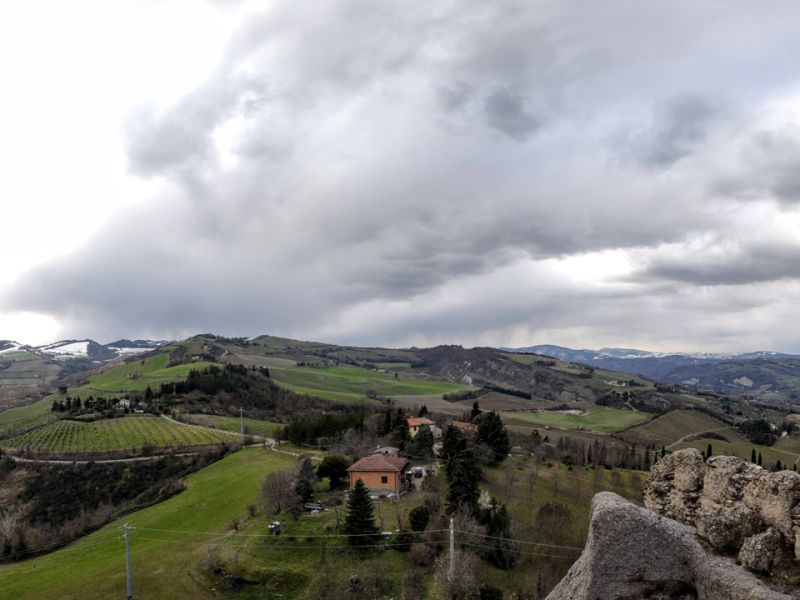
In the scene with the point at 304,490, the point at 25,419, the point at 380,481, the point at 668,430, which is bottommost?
the point at 668,430

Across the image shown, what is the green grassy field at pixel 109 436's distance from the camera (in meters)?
116

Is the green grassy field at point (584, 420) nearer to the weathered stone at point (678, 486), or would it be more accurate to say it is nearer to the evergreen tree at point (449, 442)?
the evergreen tree at point (449, 442)

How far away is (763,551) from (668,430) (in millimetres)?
188322

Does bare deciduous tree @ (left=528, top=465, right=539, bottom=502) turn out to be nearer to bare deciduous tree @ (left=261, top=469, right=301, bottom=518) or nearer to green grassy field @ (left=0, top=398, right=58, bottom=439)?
bare deciduous tree @ (left=261, top=469, right=301, bottom=518)

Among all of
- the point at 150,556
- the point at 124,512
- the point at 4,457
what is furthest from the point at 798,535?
the point at 4,457

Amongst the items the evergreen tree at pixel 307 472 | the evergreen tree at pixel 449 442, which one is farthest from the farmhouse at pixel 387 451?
the evergreen tree at pixel 307 472

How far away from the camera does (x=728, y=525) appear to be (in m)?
15.9

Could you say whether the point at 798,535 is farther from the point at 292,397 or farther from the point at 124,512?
the point at 292,397

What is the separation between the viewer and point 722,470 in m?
17.0

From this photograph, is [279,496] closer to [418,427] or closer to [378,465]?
[378,465]

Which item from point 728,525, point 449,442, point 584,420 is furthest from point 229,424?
point 728,525

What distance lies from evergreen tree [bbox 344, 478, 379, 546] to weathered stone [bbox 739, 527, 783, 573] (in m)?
37.9

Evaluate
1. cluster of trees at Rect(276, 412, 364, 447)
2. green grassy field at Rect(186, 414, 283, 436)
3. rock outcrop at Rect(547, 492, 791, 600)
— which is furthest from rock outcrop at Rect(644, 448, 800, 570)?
green grassy field at Rect(186, 414, 283, 436)

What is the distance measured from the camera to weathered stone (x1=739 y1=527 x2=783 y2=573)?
1438 centimetres
